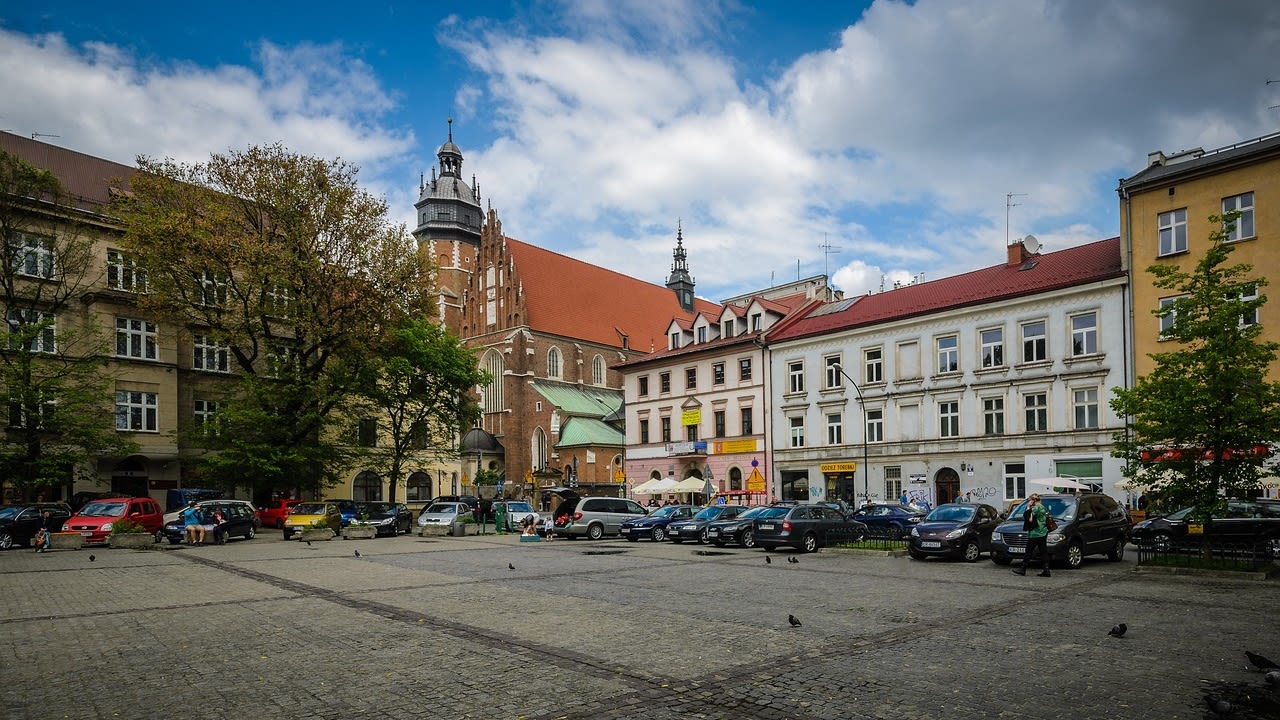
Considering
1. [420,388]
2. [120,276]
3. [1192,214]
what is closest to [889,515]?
[1192,214]

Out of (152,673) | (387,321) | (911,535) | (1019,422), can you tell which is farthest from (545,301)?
(152,673)

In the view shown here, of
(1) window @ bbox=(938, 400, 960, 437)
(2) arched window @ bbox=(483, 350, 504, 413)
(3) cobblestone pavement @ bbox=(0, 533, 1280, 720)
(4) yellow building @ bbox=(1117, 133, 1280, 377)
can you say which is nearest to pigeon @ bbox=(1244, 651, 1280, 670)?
(3) cobblestone pavement @ bbox=(0, 533, 1280, 720)

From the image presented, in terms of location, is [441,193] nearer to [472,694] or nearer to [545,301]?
[545,301]

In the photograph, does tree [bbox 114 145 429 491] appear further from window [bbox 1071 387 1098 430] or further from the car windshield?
window [bbox 1071 387 1098 430]

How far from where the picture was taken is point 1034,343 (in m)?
37.5

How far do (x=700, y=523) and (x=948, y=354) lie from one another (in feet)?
56.9

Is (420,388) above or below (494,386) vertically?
below

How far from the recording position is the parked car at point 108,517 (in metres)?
26.2

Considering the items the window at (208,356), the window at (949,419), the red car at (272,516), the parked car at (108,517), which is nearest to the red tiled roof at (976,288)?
the window at (949,419)

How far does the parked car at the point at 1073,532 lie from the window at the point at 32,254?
37.5 meters

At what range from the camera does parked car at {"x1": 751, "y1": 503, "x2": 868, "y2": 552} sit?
973 inches

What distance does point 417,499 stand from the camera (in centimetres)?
5672

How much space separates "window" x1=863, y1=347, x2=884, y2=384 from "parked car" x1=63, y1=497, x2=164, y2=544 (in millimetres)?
31896

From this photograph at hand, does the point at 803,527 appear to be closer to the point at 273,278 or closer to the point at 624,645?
the point at 624,645
